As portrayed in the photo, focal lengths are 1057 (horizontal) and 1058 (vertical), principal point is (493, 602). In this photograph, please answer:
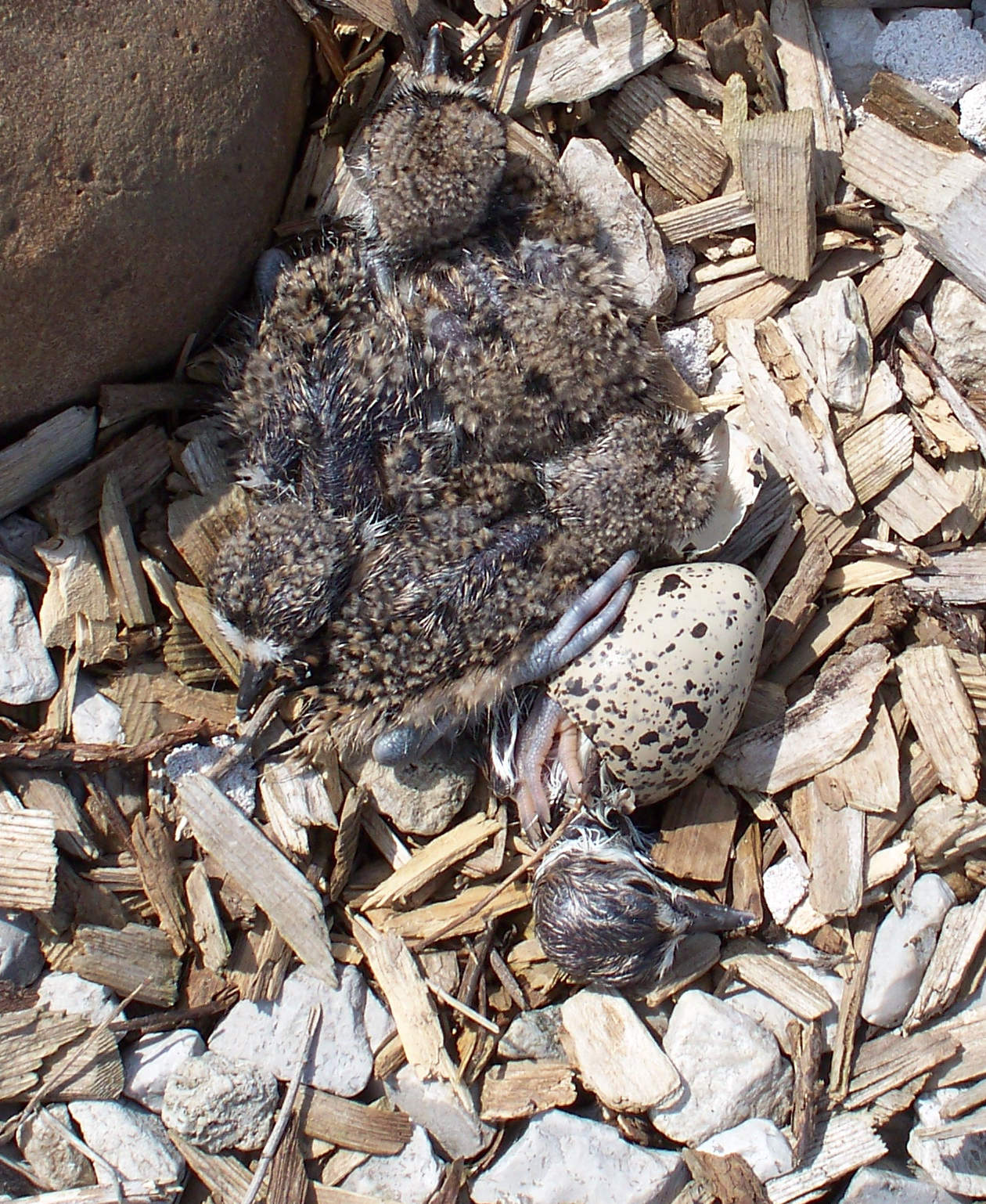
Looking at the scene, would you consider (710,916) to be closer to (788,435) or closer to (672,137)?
(788,435)

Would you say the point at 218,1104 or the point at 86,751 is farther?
the point at 86,751

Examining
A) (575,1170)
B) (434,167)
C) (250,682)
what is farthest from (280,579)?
(575,1170)

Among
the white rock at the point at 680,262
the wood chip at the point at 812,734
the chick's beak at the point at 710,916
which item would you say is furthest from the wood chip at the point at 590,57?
the chick's beak at the point at 710,916

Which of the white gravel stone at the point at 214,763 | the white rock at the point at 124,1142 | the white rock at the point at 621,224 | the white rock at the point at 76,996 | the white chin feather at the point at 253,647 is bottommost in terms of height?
the white rock at the point at 124,1142

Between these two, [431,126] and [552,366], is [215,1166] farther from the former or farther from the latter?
[431,126]

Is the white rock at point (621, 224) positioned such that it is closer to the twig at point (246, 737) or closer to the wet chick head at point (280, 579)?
the wet chick head at point (280, 579)

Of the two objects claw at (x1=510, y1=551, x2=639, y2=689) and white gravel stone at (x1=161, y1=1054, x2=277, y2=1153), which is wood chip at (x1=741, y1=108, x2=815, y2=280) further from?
white gravel stone at (x1=161, y1=1054, x2=277, y2=1153)
